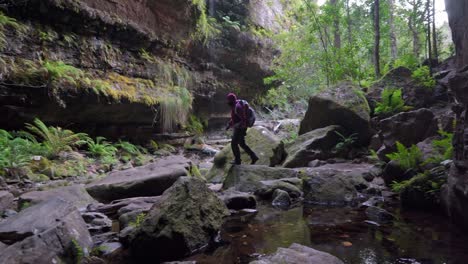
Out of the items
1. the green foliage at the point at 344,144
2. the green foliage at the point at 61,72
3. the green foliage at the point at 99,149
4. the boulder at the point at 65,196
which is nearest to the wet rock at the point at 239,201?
the boulder at the point at 65,196

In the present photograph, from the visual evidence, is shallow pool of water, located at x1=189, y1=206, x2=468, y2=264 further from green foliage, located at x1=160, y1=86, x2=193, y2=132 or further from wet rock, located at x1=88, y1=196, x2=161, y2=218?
green foliage, located at x1=160, y1=86, x2=193, y2=132

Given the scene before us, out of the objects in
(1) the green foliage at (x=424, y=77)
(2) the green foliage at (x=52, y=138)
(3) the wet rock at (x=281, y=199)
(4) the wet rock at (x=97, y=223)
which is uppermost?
(1) the green foliage at (x=424, y=77)

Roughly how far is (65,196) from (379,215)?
4348 mm

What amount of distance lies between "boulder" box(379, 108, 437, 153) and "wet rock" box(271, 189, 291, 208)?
9.45 feet

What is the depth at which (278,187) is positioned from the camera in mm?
5781

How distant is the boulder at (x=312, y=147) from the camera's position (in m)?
8.67

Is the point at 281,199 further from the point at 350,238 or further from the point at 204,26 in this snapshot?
Answer: the point at 204,26

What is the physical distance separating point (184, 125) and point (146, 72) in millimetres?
2705

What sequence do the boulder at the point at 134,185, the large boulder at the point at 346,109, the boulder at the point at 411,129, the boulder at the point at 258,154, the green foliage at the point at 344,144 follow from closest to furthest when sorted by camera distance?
the boulder at the point at 134,185 → the boulder at the point at 411,129 → the boulder at the point at 258,154 → the green foliage at the point at 344,144 → the large boulder at the point at 346,109

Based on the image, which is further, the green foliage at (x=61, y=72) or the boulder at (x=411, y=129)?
the green foliage at (x=61, y=72)

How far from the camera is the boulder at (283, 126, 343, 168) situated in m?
8.67

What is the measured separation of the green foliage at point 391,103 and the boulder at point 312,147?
49.2 inches

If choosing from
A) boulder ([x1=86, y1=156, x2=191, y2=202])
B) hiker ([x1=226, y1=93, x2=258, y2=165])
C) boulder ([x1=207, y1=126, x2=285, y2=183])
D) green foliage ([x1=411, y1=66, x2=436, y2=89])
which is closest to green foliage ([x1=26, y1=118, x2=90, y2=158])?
boulder ([x1=86, y1=156, x2=191, y2=202])

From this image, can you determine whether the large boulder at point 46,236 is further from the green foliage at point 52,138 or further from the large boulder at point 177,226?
the green foliage at point 52,138
